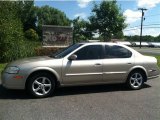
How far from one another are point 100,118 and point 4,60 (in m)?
11.4

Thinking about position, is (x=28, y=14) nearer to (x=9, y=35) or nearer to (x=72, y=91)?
(x=9, y=35)

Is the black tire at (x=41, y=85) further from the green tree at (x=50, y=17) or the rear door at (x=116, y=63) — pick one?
the green tree at (x=50, y=17)

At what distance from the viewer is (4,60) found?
17016mm

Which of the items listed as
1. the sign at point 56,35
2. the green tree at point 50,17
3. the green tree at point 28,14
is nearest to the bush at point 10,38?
the sign at point 56,35

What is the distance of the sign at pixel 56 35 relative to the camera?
2262 cm

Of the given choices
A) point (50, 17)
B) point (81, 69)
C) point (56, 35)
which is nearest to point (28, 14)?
point (50, 17)

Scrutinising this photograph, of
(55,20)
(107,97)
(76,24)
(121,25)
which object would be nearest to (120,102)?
(107,97)

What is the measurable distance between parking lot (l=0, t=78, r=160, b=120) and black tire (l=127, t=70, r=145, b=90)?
20 centimetres

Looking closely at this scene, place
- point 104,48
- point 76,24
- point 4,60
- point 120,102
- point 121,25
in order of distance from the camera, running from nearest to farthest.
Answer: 1. point 120,102
2. point 104,48
3. point 4,60
4. point 121,25
5. point 76,24

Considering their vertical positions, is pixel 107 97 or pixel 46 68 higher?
pixel 46 68

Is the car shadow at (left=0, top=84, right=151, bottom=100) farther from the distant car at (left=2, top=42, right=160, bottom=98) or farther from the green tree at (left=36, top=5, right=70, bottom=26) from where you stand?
the green tree at (left=36, top=5, right=70, bottom=26)

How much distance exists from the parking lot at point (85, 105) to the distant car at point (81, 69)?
329 millimetres

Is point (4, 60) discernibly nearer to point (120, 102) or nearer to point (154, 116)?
point (120, 102)

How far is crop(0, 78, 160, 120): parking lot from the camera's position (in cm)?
666
